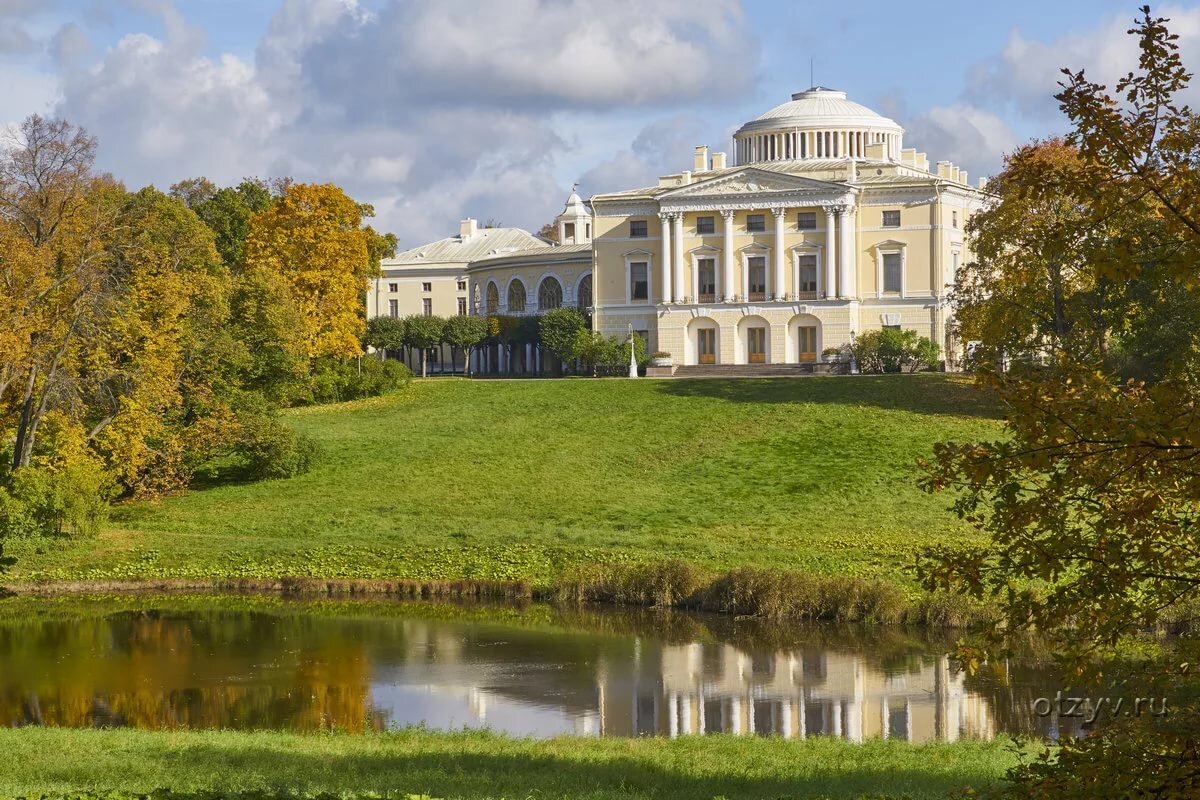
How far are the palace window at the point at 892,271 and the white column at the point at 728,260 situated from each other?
6.32 meters

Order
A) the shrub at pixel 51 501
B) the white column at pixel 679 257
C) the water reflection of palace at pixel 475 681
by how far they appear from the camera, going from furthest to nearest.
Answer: the white column at pixel 679 257, the shrub at pixel 51 501, the water reflection of palace at pixel 475 681

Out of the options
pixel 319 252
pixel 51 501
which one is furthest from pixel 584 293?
pixel 51 501

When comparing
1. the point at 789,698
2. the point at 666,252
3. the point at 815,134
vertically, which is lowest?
the point at 789,698

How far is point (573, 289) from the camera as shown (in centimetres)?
7188

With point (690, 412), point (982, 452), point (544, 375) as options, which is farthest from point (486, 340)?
point (982, 452)

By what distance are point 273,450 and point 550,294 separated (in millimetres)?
36568

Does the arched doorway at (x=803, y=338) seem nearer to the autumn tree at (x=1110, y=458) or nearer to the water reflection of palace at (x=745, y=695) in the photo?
the water reflection of palace at (x=745, y=695)

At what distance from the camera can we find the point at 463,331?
229ft

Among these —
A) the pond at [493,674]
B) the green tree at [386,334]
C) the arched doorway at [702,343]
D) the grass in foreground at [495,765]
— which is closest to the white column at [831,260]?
the arched doorway at [702,343]

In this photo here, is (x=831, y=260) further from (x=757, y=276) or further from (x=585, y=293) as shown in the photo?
(x=585, y=293)

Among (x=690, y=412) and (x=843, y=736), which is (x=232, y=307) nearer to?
(x=690, y=412)

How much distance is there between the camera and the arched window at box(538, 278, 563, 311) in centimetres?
7250

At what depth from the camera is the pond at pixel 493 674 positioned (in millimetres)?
17391

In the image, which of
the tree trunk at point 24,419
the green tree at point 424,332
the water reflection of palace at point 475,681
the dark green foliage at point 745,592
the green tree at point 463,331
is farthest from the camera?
the green tree at point 424,332
